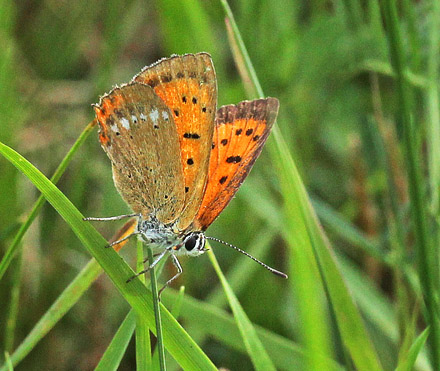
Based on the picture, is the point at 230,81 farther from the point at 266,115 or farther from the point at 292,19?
the point at 266,115

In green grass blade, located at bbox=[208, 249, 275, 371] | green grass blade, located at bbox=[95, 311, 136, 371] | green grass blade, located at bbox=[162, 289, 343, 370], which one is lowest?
green grass blade, located at bbox=[162, 289, 343, 370]

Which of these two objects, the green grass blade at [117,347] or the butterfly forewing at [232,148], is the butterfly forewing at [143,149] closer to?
the butterfly forewing at [232,148]

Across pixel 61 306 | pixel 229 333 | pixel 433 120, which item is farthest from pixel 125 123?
A: pixel 433 120

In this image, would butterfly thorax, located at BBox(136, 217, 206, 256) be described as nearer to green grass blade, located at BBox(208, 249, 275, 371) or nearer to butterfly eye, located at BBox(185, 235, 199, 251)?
butterfly eye, located at BBox(185, 235, 199, 251)

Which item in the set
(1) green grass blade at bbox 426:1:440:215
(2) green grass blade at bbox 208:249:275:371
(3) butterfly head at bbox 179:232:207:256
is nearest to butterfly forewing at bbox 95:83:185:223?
(3) butterfly head at bbox 179:232:207:256

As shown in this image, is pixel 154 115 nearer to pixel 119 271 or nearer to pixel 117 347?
pixel 119 271

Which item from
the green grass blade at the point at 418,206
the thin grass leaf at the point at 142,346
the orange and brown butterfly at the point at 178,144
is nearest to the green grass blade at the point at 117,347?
the thin grass leaf at the point at 142,346
